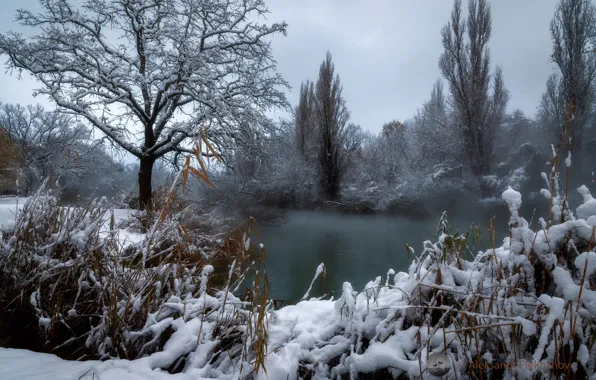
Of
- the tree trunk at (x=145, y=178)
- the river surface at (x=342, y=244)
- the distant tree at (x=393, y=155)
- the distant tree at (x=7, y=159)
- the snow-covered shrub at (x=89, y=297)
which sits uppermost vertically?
the distant tree at (x=393, y=155)

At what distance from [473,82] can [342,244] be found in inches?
462

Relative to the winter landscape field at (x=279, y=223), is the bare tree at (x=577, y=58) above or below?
above

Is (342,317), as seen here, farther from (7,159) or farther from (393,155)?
(393,155)

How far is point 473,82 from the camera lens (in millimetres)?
15867

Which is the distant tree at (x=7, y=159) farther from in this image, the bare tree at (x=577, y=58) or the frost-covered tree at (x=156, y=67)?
the bare tree at (x=577, y=58)

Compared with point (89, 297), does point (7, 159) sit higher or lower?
higher

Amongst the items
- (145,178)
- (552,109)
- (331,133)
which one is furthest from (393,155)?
(145,178)

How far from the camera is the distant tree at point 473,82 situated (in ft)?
51.7

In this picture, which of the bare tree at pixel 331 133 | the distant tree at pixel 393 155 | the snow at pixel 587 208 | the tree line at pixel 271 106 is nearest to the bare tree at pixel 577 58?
the tree line at pixel 271 106

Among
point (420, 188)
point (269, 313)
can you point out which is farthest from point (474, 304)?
point (420, 188)

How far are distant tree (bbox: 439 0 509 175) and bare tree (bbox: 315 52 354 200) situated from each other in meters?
6.14

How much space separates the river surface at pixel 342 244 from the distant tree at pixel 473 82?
3653 mm

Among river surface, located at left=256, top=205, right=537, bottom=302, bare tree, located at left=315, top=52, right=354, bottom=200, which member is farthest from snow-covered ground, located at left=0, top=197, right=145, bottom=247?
bare tree, located at left=315, top=52, right=354, bottom=200

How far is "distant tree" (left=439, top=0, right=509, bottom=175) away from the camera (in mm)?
15758
